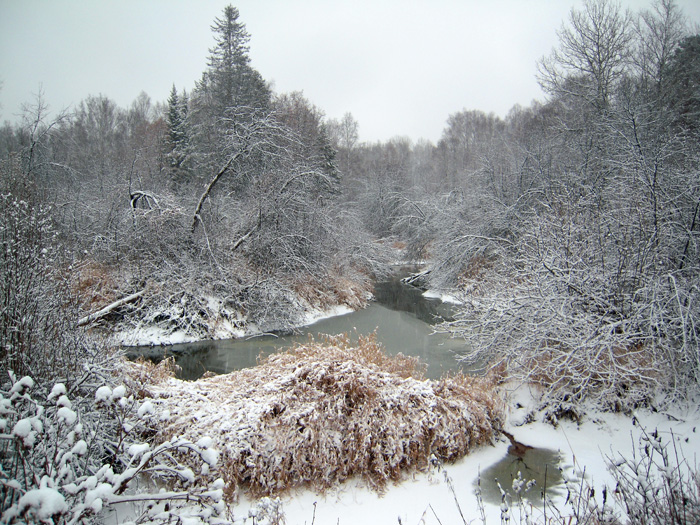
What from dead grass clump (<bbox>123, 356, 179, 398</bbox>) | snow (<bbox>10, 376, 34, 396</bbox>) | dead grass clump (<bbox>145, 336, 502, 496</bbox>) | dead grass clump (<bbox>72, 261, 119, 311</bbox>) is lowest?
dead grass clump (<bbox>145, 336, 502, 496</bbox>)

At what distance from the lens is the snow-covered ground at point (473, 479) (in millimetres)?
4281

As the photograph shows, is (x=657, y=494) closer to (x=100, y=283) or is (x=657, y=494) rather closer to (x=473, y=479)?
(x=473, y=479)

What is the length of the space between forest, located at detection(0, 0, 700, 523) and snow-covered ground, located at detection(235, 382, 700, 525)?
204 millimetres

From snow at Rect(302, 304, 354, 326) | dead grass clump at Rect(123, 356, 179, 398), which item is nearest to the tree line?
snow at Rect(302, 304, 354, 326)

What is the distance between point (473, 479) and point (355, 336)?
7.15 metres

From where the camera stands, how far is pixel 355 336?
12.0m

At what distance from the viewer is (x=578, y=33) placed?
14148 millimetres

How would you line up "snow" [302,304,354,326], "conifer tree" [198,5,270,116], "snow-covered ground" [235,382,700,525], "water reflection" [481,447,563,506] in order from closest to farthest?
1. "snow-covered ground" [235,382,700,525]
2. "water reflection" [481,447,563,506]
3. "snow" [302,304,354,326]
4. "conifer tree" [198,5,270,116]

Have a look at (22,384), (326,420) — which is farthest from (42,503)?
(326,420)

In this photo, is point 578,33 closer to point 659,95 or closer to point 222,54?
point 659,95

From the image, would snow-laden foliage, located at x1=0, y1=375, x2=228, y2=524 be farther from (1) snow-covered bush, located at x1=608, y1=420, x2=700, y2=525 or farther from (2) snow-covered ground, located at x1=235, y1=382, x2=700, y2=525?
(1) snow-covered bush, located at x1=608, y1=420, x2=700, y2=525

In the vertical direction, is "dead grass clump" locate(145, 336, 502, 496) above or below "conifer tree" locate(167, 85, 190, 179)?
below

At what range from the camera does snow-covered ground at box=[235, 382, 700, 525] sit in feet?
14.0

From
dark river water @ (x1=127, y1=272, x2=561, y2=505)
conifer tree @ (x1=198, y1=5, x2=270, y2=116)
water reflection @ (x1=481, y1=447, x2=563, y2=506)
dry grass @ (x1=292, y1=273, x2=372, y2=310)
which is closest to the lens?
water reflection @ (x1=481, y1=447, x2=563, y2=506)
